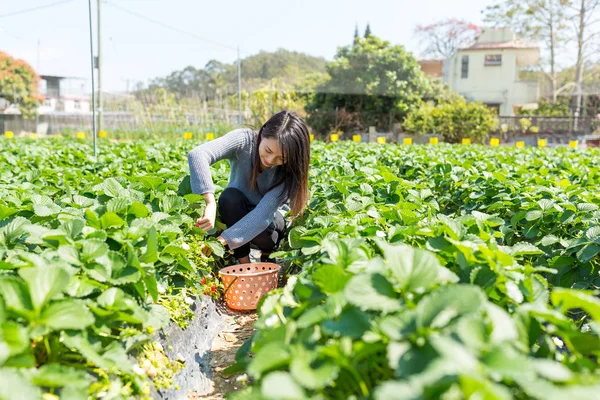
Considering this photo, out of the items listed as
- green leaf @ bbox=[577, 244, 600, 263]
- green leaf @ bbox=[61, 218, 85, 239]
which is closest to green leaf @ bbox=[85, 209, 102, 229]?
green leaf @ bbox=[61, 218, 85, 239]

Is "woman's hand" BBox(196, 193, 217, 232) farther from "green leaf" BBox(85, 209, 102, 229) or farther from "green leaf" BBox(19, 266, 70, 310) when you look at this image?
"green leaf" BBox(19, 266, 70, 310)

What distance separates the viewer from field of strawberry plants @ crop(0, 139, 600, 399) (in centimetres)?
89

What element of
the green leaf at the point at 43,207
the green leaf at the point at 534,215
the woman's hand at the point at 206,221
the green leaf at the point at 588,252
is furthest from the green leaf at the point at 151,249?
the green leaf at the point at 534,215

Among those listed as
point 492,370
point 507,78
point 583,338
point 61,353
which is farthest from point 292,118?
point 507,78

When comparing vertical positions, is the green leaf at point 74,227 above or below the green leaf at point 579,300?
above

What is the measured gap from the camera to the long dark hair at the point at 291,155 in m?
2.73

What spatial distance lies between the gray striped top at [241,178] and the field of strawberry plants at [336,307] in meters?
0.21

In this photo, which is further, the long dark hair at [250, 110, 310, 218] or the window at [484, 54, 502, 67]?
the window at [484, 54, 502, 67]

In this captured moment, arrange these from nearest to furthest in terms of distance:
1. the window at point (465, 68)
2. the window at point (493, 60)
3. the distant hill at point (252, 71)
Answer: the window at point (493, 60) < the window at point (465, 68) < the distant hill at point (252, 71)

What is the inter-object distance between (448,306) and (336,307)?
238mm

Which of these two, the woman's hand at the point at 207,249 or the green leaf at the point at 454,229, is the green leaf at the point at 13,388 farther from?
the woman's hand at the point at 207,249

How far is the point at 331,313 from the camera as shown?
1106 mm

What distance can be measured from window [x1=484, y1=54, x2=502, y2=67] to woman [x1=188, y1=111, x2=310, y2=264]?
96.3 feet

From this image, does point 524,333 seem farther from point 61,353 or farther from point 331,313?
point 61,353
